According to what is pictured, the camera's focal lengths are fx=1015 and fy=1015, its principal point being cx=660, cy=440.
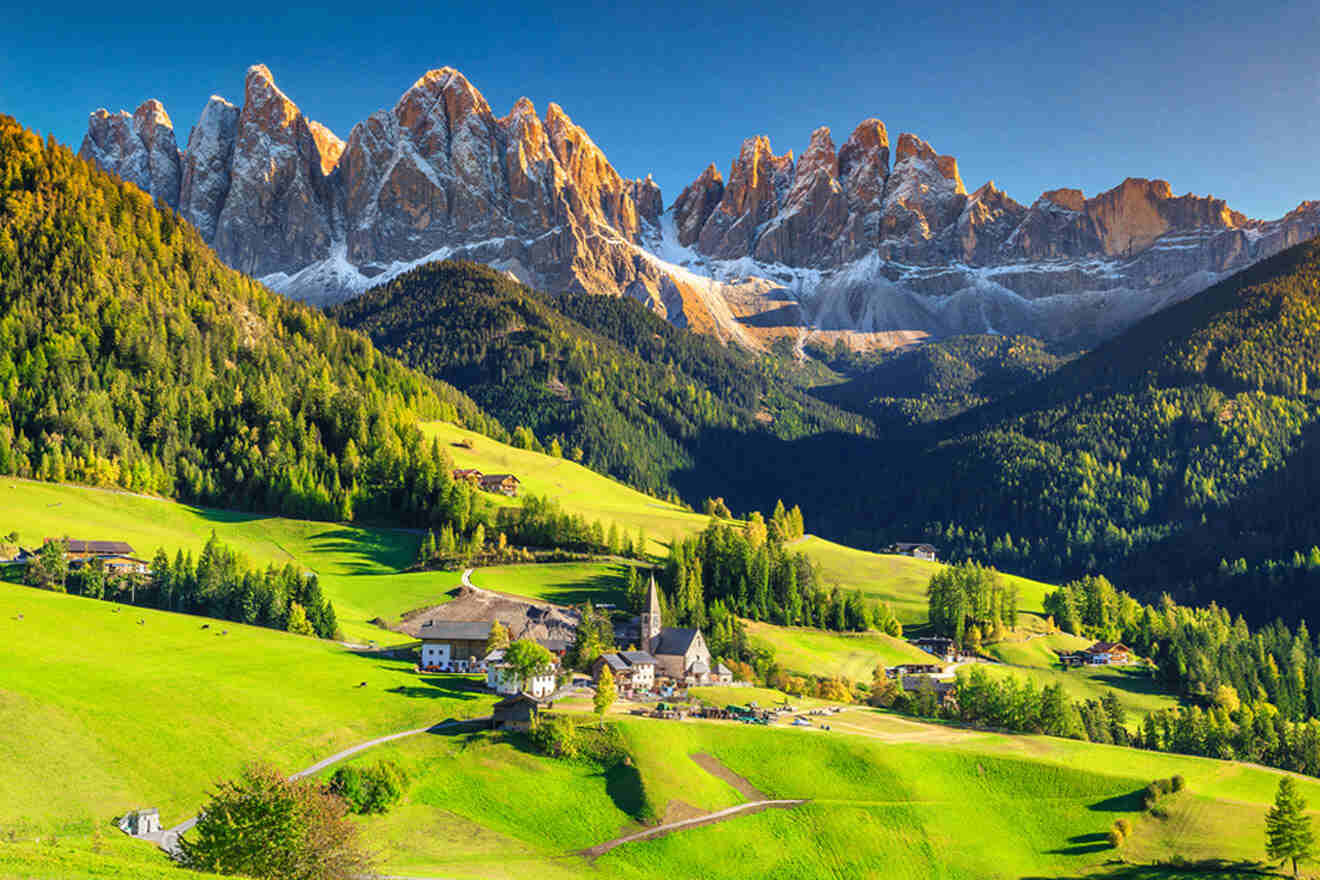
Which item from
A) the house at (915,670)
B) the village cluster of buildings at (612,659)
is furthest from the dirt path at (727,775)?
the house at (915,670)

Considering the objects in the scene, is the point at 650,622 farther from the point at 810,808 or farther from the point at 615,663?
the point at 810,808

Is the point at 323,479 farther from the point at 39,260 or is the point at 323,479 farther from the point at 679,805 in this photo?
the point at 679,805

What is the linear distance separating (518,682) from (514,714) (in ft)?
38.0

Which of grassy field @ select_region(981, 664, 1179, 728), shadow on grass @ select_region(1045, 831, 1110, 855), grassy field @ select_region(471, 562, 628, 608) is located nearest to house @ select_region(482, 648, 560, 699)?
grassy field @ select_region(471, 562, 628, 608)

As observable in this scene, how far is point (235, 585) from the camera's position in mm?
118188

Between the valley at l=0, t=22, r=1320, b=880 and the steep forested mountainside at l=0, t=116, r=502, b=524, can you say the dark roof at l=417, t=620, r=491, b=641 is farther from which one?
the steep forested mountainside at l=0, t=116, r=502, b=524

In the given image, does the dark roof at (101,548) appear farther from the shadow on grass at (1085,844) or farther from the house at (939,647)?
the house at (939,647)

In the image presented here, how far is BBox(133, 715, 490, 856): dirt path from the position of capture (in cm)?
5838

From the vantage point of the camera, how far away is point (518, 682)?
98.4m

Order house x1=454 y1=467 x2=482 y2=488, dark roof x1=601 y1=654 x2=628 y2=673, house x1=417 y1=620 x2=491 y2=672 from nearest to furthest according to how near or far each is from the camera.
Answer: dark roof x1=601 y1=654 x2=628 y2=673
house x1=417 y1=620 x2=491 y2=672
house x1=454 y1=467 x2=482 y2=488

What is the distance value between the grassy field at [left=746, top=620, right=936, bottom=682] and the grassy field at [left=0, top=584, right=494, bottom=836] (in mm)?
48212

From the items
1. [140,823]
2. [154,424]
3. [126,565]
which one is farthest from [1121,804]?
[154,424]

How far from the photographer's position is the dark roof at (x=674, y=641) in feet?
383

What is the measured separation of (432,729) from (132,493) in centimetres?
9843
